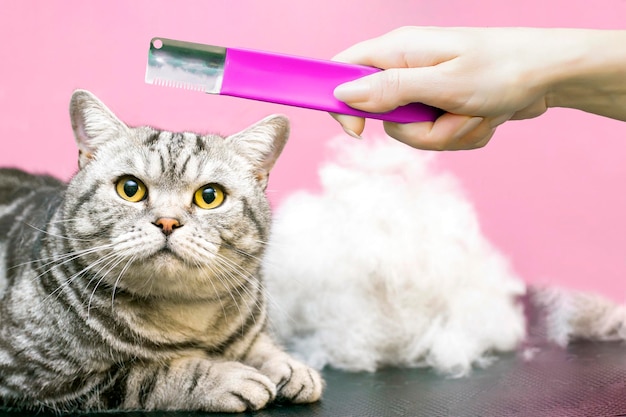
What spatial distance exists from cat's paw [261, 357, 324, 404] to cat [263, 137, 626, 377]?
273 mm

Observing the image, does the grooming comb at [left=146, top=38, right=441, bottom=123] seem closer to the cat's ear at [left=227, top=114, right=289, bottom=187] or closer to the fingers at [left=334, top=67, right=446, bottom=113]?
the fingers at [left=334, top=67, right=446, bottom=113]

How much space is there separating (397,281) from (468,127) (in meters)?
0.51

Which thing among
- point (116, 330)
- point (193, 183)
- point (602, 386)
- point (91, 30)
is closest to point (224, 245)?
point (193, 183)

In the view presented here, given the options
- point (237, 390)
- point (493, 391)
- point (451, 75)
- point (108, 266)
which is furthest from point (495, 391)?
point (108, 266)

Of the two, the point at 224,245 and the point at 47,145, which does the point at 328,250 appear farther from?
the point at 47,145

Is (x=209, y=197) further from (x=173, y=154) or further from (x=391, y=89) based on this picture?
(x=391, y=89)

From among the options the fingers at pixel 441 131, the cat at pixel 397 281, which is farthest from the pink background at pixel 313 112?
the fingers at pixel 441 131

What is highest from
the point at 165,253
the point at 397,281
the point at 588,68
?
the point at 588,68

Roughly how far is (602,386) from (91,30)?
136 centimetres

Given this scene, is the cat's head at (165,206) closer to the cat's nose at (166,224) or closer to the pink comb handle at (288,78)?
the cat's nose at (166,224)

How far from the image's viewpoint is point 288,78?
1.06 m

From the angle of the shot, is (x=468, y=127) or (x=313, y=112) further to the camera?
(x=313, y=112)

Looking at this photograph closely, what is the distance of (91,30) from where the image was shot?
72.3 inches

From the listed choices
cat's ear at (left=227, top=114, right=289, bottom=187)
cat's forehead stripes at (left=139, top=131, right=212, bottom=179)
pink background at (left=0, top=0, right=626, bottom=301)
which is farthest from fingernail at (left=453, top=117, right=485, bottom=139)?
pink background at (left=0, top=0, right=626, bottom=301)
